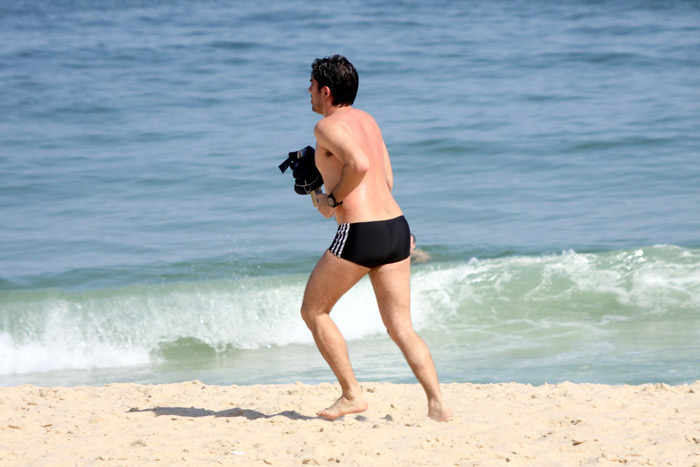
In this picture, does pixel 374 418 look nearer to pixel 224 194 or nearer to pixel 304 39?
pixel 224 194

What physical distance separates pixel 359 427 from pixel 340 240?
937 millimetres

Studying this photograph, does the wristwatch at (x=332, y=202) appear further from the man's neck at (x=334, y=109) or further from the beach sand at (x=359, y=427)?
the beach sand at (x=359, y=427)

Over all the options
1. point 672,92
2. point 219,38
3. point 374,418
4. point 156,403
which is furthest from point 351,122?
point 219,38

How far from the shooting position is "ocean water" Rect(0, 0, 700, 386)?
7906 mm

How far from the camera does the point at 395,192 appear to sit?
43.6 ft

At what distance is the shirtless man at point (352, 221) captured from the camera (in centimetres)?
408

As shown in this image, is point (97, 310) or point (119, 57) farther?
point (119, 57)

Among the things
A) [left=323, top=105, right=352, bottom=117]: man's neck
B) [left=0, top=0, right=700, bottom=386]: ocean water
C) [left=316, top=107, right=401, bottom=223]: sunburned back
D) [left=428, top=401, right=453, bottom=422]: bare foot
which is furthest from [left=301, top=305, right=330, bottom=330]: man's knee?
[left=0, top=0, right=700, bottom=386]: ocean water

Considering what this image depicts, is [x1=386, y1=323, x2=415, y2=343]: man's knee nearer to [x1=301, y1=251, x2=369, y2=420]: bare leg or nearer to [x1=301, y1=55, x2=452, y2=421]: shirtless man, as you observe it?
[x1=301, y1=55, x2=452, y2=421]: shirtless man

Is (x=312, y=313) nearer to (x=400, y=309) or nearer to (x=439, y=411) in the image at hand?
(x=400, y=309)

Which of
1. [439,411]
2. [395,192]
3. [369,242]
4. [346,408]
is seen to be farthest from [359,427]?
[395,192]

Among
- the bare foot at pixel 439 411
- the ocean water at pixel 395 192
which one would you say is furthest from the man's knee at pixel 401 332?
the ocean water at pixel 395 192

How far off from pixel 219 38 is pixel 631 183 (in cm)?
1343

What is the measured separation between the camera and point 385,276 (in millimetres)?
4203
